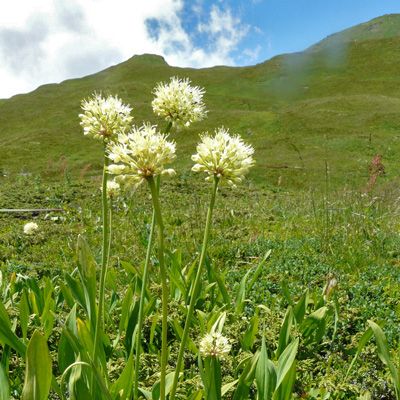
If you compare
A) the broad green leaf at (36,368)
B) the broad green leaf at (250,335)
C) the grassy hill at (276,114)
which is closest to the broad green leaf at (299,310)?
the broad green leaf at (250,335)

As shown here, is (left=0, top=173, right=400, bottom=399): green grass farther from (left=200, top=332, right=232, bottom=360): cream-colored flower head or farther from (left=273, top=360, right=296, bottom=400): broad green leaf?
(left=200, top=332, right=232, bottom=360): cream-colored flower head

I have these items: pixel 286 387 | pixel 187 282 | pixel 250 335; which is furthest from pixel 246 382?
pixel 187 282

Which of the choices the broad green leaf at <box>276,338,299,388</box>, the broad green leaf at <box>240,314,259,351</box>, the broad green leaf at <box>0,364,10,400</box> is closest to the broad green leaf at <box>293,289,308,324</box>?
the broad green leaf at <box>240,314,259,351</box>

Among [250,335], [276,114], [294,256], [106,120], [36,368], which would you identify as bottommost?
[294,256]

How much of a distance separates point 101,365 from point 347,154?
26505mm

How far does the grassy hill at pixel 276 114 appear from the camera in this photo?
1031 inches

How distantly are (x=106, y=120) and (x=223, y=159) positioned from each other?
2.37 ft

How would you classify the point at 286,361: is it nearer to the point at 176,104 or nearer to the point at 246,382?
the point at 246,382

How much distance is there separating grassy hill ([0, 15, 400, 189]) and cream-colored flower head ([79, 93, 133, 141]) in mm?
5168

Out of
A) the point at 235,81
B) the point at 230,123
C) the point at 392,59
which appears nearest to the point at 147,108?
the point at 230,123

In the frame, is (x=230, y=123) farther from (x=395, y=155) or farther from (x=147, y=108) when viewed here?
(x=395, y=155)

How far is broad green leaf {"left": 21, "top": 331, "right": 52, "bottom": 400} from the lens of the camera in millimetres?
1693

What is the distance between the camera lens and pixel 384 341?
2.42 metres

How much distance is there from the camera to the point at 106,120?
Answer: 7.91ft
